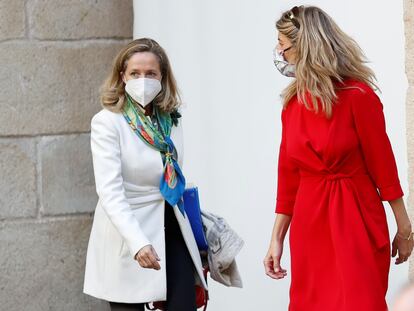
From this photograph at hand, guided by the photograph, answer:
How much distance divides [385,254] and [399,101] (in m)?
1.23

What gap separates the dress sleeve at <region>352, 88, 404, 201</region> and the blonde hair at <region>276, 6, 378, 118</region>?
0.09m

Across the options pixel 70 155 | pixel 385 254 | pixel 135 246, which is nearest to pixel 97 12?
pixel 70 155

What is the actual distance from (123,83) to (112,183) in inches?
19.4

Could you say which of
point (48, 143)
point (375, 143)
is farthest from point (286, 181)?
point (48, 143)

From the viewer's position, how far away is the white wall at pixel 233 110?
554 cm

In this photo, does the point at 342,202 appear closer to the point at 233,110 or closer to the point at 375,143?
the point at 375,143

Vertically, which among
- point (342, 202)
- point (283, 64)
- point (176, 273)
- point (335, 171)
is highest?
point (283, 64)

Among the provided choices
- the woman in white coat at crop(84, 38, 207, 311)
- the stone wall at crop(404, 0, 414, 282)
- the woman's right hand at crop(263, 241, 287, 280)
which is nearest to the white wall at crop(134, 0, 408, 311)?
the stone wall at crop(404, 0, 414, 282)

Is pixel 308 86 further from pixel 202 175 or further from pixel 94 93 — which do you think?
pixel 202 175

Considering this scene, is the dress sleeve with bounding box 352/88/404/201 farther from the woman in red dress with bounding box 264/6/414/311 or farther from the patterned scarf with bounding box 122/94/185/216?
the patterned scarf with bounding box 122/94/185/216

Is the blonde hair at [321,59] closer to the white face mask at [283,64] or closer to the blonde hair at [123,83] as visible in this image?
the white face mask at [283,64]

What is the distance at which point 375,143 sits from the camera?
3727 mm

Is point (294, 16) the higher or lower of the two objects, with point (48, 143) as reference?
higher

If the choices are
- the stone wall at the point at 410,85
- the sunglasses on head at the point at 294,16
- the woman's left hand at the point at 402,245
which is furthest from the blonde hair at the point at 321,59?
the stone wall at the point at 410,85
